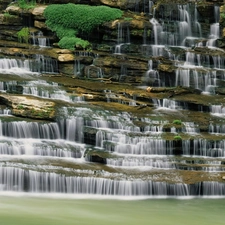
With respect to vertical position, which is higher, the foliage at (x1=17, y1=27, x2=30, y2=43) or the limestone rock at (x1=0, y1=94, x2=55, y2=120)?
the foliage at (x1=17, y1=27, x2=30, y2=43)

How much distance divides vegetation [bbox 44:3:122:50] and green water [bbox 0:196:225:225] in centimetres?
1958

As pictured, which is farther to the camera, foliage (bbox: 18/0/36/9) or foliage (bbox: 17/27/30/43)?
foliage (bbox: 18/0/36/9)

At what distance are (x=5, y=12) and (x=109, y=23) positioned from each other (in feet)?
25.9

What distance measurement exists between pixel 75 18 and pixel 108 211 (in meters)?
22.7

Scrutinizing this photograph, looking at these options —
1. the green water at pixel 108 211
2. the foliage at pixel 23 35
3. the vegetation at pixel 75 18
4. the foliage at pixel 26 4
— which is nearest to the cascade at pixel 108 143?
the green water at pixel 108 211

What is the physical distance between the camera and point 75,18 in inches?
1352

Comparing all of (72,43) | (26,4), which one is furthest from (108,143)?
(26,4)

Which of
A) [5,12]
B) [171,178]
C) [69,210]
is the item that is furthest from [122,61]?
[69,210]

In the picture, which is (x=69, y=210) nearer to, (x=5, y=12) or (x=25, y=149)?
(x=25, y=149)

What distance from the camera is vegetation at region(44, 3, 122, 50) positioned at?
3362 cm

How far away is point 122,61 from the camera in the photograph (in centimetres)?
2922

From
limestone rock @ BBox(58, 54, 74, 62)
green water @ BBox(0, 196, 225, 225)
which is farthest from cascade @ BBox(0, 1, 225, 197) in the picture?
green water @ BBox(0, 196, 225, 225)

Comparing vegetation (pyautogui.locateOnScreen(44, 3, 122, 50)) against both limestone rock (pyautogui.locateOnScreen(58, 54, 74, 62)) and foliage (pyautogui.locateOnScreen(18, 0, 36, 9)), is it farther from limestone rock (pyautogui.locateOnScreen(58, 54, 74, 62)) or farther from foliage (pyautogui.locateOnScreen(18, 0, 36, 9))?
limestone rock (pyautogui.locateOnScreen(58, 54, 74, 62))

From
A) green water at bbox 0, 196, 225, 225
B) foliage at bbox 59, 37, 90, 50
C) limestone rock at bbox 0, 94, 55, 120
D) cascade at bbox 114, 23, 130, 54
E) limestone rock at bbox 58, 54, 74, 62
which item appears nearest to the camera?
green water at bbox 0, 196, 225, 225
